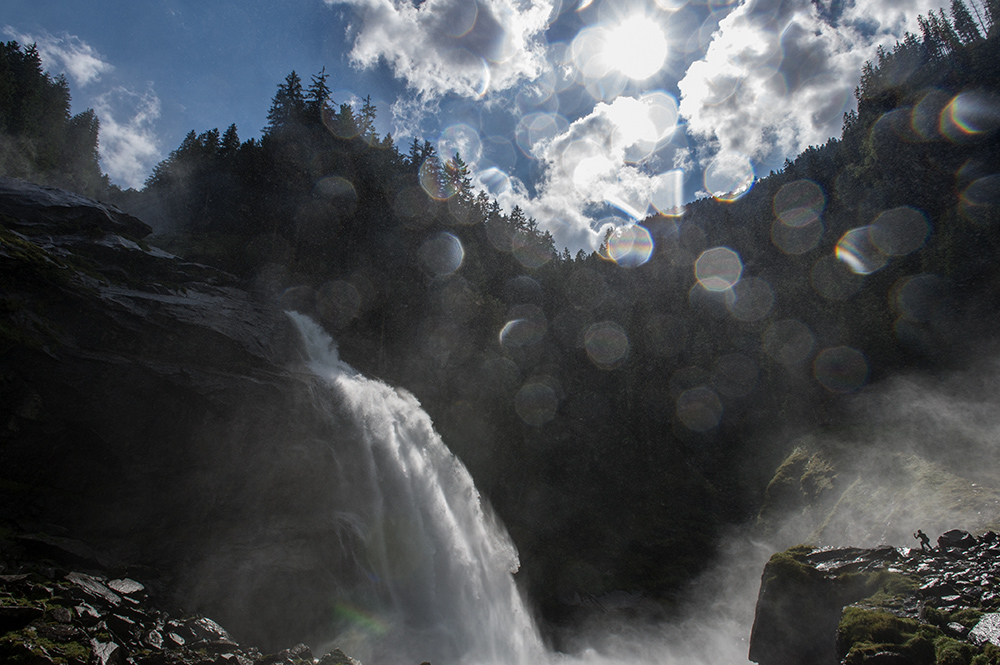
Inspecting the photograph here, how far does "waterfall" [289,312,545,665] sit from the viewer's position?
1504 cm

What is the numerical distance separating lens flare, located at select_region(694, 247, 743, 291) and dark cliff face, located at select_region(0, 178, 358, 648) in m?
59.8

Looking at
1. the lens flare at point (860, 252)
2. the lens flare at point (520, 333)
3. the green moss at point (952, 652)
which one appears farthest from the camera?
the lens flare at point (860, 252)

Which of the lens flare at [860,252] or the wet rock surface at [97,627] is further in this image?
the lens flare at [860,252]

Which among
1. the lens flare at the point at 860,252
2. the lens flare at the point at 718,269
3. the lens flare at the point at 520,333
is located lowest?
the lens flare at the point at 520,333

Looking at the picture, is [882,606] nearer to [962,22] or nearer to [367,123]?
[367,123]

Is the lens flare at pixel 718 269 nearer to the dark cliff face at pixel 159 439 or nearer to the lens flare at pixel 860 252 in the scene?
the lens flare at pixel 860 252

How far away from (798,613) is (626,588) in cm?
1217

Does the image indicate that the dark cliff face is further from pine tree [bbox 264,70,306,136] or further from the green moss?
pine tree [bbox 264,70,306,136]

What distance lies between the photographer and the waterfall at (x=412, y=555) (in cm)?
1504

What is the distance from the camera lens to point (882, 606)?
9992mm

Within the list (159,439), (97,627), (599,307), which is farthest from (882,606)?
(599,307)

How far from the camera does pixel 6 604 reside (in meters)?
7.83

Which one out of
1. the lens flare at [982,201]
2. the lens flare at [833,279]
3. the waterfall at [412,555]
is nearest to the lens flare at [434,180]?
the waterfall at [412,555]

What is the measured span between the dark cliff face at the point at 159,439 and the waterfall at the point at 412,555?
4.00 feet
